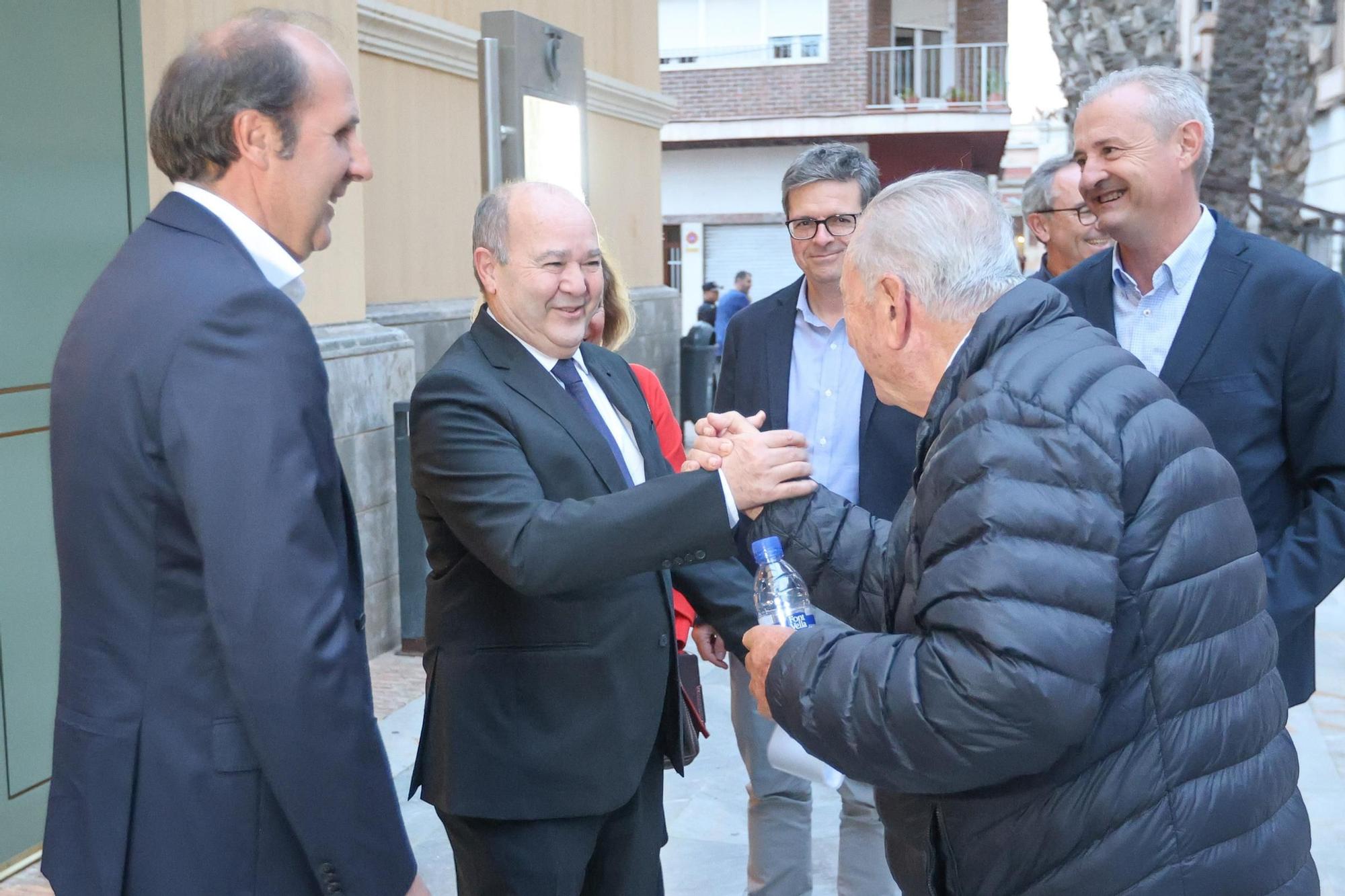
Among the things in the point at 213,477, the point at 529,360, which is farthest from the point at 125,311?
the point at 529,360

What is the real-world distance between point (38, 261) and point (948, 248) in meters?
3.09

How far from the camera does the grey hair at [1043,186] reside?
15.8 ft

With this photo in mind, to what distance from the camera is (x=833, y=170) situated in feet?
12.0

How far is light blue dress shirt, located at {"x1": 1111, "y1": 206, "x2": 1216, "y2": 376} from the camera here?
10.1 feet

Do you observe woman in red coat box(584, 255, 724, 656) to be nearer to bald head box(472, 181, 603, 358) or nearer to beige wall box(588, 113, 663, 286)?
bald head box(472, 181, 603, 358)

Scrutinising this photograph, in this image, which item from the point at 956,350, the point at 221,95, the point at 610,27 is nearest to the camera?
the point at 221,95

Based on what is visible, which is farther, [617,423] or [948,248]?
[617,423]

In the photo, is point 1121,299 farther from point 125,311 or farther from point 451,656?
point 125,311

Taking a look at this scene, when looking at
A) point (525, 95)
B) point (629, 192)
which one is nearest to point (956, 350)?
point (525, 95)

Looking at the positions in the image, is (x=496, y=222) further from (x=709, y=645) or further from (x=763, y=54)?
(x=763, y=54)

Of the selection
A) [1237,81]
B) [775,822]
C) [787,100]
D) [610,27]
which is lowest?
[775,822]

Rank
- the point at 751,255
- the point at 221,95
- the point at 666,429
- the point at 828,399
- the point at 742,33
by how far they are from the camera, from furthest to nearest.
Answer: the point at 751,255 < the point at 742,33 < the point at 666,429 < the point at 828,399 < the point at 221,95

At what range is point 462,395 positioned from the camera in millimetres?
2498

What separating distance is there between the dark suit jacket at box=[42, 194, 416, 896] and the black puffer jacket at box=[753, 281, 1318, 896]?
659 mm
